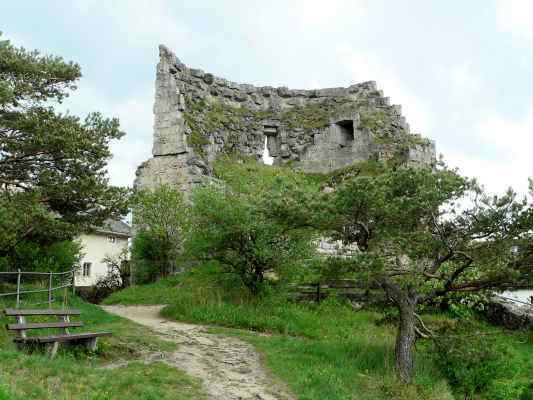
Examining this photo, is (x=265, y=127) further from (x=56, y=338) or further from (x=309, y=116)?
(x=56, y=338)

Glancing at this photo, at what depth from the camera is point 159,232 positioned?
1984 cm

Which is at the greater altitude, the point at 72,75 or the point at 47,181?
the point at 72,75

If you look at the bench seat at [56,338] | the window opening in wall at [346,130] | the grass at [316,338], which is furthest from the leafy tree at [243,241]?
A: the window opening in wall at [346,130]

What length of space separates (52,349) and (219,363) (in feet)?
9.30

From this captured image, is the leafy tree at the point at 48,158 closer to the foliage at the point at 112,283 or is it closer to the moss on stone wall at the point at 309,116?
the foliage at the point at 112,283

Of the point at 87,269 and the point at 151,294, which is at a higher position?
the point at 87,269

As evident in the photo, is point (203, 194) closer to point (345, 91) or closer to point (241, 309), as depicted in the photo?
point (241, 309)

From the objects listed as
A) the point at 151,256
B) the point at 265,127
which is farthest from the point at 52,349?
the point at 265,127

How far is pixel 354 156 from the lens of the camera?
83.1 ft

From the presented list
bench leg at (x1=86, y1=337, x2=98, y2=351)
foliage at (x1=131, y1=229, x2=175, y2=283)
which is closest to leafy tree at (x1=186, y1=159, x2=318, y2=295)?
foliage at (x1=131, y1=229, x2=175, y2=283)

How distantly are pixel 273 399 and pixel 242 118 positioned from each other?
19.8 m

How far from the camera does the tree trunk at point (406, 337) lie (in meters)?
9.34

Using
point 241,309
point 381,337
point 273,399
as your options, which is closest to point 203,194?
point 241,309

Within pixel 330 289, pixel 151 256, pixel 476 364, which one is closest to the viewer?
pixel 476 364
